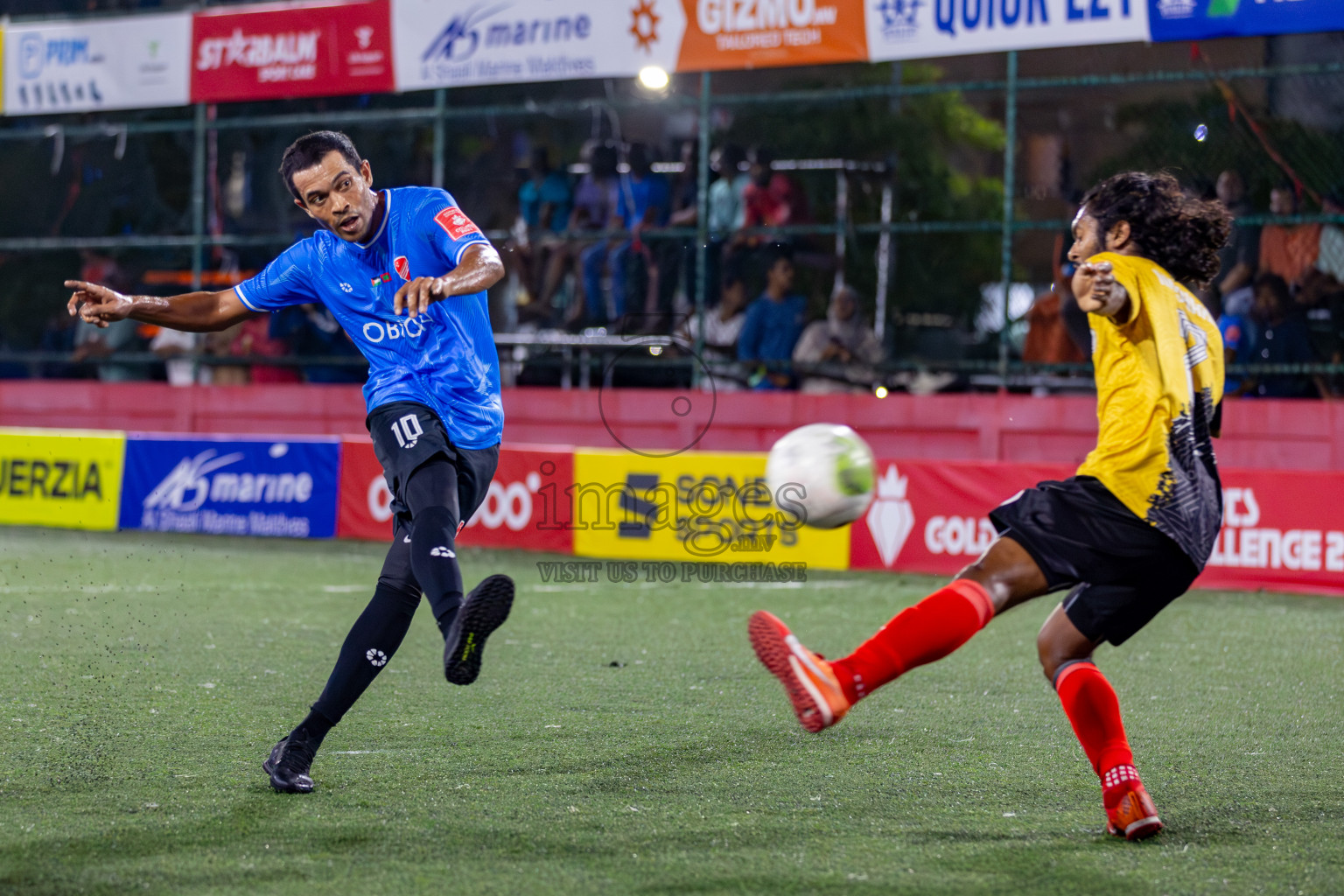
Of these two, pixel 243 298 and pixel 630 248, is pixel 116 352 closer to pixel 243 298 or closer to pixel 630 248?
pixel 630 248

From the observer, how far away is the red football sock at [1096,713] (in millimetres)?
4219

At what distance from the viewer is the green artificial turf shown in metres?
3.78

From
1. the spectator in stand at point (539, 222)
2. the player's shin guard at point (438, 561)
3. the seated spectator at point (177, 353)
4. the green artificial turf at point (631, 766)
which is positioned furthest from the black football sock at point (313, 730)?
the seated spectator at point (177, 353)

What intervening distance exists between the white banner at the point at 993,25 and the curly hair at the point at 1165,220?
9745 millimetres

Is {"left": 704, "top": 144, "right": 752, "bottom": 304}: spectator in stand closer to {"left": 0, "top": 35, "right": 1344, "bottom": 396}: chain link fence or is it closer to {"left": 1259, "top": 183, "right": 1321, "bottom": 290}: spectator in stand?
{"left": 0, "top": 35, "right": 1344, "bottom": 396}: chain link fence

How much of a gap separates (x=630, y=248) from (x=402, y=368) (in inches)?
421

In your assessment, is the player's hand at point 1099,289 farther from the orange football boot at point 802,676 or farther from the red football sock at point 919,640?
the orange football boot at point 802,676

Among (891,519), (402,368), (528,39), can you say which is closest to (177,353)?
(528,39)

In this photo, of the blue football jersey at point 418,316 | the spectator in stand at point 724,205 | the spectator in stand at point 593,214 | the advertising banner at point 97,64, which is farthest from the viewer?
the advertising banner at point 97,64

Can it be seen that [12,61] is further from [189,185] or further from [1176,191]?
[1176,191]

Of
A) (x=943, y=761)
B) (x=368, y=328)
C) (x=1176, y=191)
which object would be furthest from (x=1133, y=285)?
(x=368, y=328)

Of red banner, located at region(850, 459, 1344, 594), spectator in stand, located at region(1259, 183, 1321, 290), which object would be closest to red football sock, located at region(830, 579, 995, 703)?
red banner, located at region(850, 459, 1344, 594)

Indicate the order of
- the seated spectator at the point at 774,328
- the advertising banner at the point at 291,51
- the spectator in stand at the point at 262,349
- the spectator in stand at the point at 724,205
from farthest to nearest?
the spectator in stand at the point at 262,349, the advertising banner at the point at 291,51, the spectator in stand at the point at 724,205, the seated spectator at the point at 774,328

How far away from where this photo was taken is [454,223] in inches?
186
